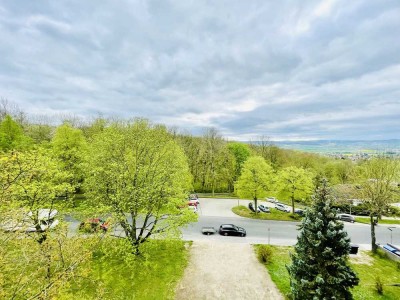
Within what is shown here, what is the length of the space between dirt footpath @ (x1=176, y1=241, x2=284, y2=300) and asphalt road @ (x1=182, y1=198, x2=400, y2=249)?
2878 millimetres

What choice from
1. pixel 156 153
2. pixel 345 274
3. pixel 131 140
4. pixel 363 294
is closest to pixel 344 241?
pixel 345 274

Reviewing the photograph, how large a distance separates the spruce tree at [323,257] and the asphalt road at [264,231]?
8456 mm

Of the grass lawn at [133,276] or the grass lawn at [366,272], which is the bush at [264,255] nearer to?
the grass lawn at [366,272]

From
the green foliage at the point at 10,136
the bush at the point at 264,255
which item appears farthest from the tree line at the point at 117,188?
the green foliage at the point at 10,136

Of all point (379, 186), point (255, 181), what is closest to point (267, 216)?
point (255, 181)

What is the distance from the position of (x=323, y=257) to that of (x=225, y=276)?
22.3ft

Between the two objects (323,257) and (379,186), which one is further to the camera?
(379,186)

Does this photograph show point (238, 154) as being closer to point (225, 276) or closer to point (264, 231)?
point (264, 231)

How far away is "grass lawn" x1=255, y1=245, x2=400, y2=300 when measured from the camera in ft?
48.4

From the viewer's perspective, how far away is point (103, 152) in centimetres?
1762

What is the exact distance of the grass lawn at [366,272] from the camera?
14758 mm

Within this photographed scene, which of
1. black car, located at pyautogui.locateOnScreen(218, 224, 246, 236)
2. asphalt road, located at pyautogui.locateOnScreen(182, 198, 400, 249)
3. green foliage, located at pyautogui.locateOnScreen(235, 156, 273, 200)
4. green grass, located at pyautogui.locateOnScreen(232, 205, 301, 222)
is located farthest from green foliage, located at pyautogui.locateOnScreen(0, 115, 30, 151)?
green grass, located at pyautogui.locateOnScreen(232, 205, 301, 222)

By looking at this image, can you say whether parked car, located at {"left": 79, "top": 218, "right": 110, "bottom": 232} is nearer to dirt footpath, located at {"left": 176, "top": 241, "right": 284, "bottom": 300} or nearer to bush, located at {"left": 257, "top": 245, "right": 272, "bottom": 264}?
dirt footpath, located at {"left": 176, "top": 241, "right": 284, "bottom": 300}

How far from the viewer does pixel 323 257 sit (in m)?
11.7
